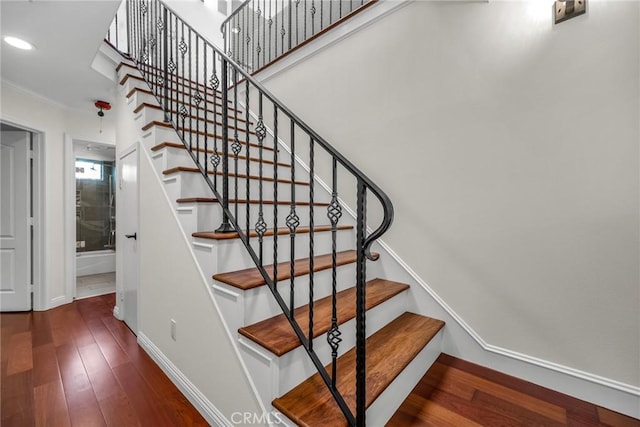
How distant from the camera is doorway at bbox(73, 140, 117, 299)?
202 inches

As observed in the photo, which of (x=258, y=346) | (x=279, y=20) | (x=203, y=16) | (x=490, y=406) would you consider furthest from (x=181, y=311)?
(x=203, y=16)

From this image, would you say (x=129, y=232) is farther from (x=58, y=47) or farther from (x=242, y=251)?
(x=242, y=251)

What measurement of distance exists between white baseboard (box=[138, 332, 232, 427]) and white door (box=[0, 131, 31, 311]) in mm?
2156

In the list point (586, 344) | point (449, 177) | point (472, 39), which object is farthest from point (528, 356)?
point (472, 39)

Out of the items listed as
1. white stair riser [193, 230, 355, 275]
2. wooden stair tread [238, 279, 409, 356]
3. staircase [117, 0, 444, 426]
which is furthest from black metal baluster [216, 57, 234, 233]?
wooden stair tread [238, 279, 409, 356]

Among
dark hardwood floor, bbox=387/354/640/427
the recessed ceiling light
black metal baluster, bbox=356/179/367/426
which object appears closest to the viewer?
black metal baluster, bbox=356/179/367/426

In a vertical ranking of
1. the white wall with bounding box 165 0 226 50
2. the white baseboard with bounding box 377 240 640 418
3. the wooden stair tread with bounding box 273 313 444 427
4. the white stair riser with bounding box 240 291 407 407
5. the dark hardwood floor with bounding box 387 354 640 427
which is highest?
the white wall with bounding box 165 0 226 50

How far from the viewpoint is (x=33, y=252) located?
3.09 metres

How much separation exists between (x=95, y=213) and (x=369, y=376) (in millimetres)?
6639

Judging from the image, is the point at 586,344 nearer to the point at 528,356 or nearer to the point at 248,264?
the point at 528,356

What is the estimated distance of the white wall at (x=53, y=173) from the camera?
295 centimetres

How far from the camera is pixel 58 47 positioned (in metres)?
2.12

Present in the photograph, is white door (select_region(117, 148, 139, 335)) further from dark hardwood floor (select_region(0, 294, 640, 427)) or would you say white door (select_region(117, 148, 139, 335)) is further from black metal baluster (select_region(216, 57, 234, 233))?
black metal baluster (select_region(216, 57, 234, 233))

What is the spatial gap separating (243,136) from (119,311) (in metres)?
2.24
